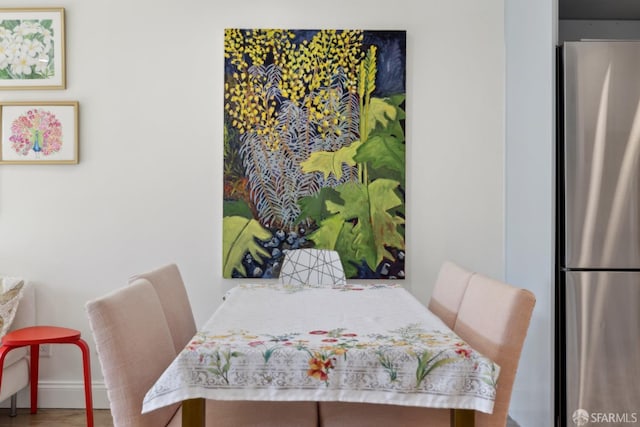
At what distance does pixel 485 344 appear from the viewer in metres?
1.56

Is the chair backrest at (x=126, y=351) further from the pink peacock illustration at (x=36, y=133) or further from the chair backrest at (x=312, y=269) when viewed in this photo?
the pink peacock illustration at (x=36, y=133)

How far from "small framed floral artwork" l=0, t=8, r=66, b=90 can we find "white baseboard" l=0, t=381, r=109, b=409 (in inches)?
65.5

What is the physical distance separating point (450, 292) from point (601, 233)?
0.78 m

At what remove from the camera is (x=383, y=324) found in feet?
5.57

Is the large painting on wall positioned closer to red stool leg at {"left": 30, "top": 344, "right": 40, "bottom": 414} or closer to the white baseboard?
the white baseboard

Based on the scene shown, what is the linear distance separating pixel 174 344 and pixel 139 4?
204 centimetres

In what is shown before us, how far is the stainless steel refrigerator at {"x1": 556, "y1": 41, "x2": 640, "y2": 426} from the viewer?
2.26 m

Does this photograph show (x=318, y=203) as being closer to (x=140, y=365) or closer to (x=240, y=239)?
(x=240, y=239)

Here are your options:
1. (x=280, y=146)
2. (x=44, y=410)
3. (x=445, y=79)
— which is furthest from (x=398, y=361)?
(x=44, y=410)

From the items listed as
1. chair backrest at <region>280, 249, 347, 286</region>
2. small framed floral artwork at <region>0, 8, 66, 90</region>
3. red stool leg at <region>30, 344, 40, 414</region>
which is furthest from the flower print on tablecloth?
small framed floral artwork at <region>0, 8, 66, 90</region>

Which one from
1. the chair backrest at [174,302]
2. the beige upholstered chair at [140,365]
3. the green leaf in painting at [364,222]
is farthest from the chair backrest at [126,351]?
the green leaf in painting at [364,222]

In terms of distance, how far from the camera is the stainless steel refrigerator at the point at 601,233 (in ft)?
7.40

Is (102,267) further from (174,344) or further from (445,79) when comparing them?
(445,79)

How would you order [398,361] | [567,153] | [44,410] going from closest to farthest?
[398,361] < [567,153] < [44,410]
